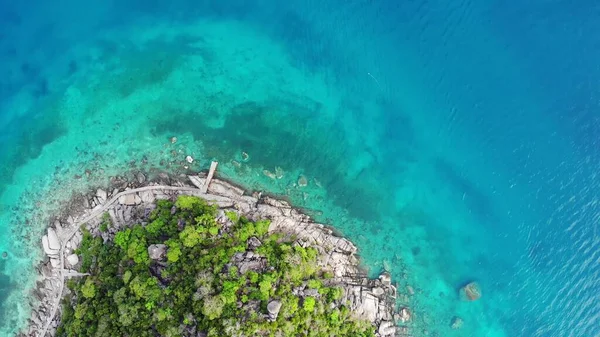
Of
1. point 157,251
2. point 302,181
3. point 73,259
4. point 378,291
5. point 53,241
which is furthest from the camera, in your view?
point 302,181

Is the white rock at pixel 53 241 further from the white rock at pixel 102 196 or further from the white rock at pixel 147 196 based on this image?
Result: the white rock at pixel 147 196

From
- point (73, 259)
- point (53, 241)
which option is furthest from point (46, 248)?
point (73, 259)

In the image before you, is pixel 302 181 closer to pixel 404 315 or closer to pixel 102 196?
pixel 404 315

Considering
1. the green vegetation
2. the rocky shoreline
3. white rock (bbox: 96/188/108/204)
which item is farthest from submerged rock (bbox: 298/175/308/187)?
white rock (bbox: 96/188/108/204)

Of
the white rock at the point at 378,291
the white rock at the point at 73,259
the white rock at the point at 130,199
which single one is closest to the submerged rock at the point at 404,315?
the white rock at the point at 378,291

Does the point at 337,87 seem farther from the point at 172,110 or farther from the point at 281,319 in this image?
the point at 281,319

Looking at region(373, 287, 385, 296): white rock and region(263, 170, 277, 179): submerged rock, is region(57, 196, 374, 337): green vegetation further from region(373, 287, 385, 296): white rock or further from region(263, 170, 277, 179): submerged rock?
region(263, 170, 277, 179): submerged rock
